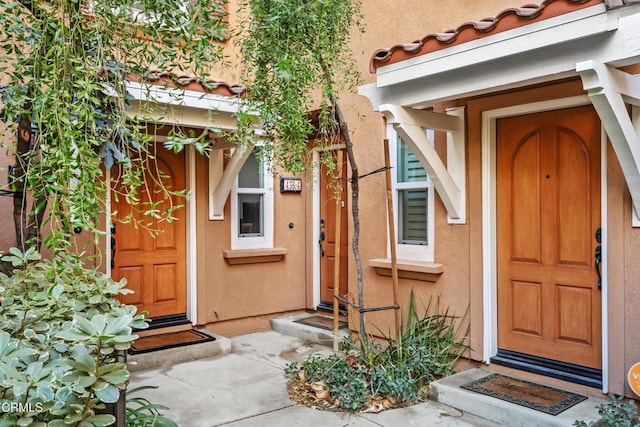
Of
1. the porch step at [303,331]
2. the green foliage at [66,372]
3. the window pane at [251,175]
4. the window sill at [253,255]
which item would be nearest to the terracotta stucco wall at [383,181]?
the porch step at [303,331]

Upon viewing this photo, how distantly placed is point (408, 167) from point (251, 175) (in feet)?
7.41

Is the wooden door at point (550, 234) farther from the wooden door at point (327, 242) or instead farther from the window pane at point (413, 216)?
the wooden door at point (327, 242)

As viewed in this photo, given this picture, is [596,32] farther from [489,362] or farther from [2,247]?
[2,247]

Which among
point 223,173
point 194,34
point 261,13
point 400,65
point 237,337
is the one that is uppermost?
point 261,13

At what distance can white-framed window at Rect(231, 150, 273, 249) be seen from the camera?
6184 mm

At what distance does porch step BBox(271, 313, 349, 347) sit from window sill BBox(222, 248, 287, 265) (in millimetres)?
783

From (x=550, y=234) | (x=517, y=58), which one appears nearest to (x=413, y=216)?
(x=550, y=234)

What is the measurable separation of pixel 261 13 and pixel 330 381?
2899 millimetres

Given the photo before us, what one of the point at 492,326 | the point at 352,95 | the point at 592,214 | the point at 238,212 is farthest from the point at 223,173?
the point at 592,214

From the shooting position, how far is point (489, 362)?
13.9 feet

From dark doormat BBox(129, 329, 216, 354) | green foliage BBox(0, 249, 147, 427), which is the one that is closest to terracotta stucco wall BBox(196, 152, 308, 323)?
dark doormat BBox(129, 329, 216, 354)

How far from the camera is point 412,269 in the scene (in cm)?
469

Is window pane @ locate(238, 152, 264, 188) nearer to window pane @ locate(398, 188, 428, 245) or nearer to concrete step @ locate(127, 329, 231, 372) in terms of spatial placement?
concrete step @ locate(127, 329, 231, 372)

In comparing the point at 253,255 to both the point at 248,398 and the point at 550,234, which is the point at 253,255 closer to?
the point at 248,398
